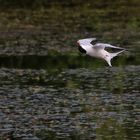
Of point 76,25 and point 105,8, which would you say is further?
point 105,8

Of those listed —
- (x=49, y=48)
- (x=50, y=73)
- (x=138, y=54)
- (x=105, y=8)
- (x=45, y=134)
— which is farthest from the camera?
(x=105, y=8)

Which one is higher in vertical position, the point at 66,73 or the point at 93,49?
the point at 93,49

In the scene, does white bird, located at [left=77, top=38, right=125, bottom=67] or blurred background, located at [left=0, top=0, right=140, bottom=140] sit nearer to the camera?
blurred background, located at [left=0, top=0, right=140, bottom=140]

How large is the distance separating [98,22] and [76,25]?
862mm

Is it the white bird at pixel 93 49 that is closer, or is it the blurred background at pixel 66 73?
the blurred background at pixel 66 73

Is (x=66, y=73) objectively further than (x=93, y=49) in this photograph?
Yes

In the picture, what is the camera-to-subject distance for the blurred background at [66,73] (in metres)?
13.4

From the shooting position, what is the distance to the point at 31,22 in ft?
99.3

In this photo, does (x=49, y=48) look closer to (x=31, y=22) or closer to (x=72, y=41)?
(x=72, y=41)

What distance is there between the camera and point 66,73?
19594mm

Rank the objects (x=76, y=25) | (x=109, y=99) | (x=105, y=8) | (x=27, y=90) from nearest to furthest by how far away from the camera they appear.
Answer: (x=109, y=99) → (x=27, y=90) → (x=76, y=25) → (x=105, y=8)

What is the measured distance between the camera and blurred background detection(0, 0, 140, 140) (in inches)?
529

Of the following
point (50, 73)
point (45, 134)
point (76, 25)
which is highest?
point (76, 25)

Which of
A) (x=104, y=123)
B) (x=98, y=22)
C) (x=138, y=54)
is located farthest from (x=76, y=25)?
(x=104, y=123)
